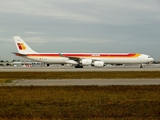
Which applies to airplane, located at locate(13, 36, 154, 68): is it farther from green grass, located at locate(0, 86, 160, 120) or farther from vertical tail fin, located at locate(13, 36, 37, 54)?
green grass, located at locate(0, 86, 160, 120)

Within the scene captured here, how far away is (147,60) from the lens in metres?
75.6

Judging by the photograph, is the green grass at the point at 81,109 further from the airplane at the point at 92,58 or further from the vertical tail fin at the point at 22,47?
the vertical tail fin at the point at 22,47

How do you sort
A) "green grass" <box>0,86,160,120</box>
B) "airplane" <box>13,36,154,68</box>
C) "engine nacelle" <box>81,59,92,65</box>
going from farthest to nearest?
"airplane" <box>13,36,154,68</box>, "engine nacelle" <box>81,59,92,65</box>, "green grass" <box>0,86,160,120</box>

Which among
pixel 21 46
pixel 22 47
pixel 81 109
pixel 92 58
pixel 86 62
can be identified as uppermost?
pixel 21 46

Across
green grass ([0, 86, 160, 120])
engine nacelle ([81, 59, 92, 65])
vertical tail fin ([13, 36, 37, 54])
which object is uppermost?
vertical tail fin ([13, 36, 37, 54])

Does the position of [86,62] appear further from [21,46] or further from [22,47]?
[21,46]

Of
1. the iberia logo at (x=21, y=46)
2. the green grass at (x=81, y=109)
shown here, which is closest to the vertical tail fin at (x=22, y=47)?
the iberia logo at (x=21, y=46)

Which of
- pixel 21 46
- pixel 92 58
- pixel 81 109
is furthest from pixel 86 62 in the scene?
pixel 81 109

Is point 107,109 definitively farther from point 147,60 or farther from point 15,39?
point 15,39

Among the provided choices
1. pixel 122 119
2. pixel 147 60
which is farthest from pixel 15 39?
pixel 122 119

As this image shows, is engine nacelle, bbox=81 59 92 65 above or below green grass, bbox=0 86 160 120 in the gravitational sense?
above

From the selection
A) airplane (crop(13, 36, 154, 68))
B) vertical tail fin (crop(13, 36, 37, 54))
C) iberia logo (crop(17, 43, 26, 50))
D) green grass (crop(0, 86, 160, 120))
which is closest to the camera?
green grass (crop(0, 86, 160, 120))

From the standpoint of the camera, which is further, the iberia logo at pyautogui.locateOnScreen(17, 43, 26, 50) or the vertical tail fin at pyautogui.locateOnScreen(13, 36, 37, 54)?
the iberia logo at pyautogui.locateOnScreen(17, 43, 26, 50)

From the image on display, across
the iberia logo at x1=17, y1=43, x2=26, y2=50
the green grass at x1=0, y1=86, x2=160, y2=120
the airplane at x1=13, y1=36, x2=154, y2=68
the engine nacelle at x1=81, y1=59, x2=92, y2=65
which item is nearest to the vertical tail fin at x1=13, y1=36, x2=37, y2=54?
the iberia logo at x1=17, y1=43, x2=26, y2=50
